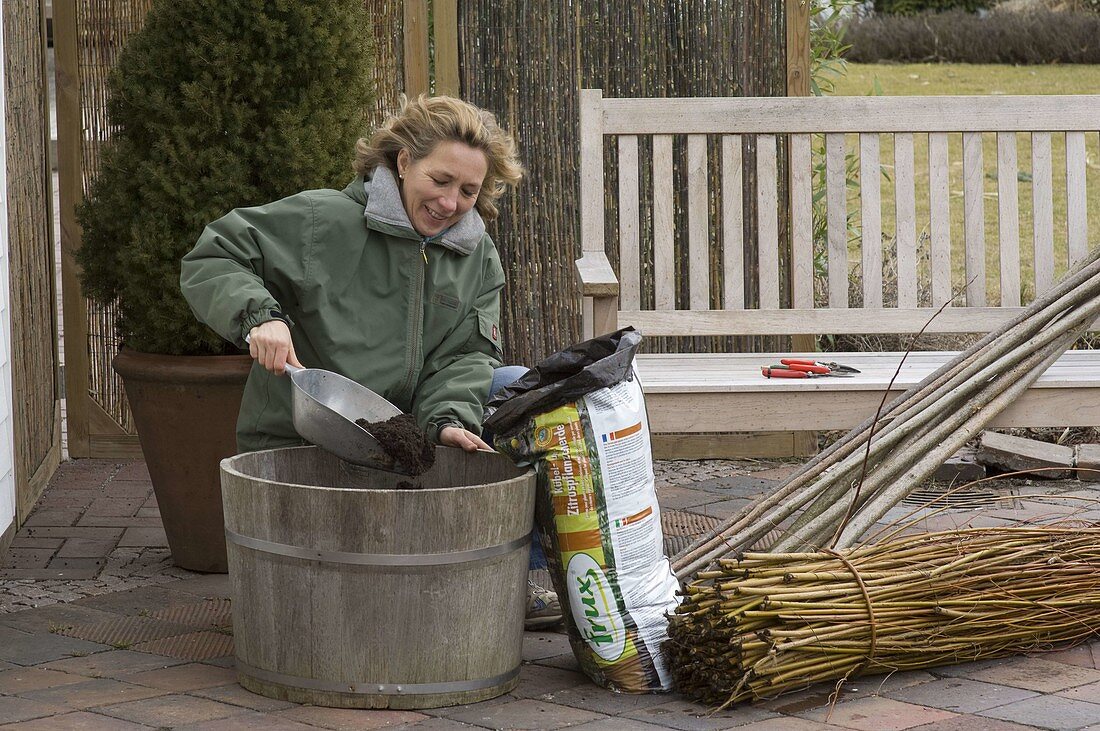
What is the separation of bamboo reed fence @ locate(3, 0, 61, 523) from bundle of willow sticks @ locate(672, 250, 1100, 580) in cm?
221

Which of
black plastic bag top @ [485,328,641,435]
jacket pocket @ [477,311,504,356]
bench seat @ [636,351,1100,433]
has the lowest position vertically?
bench seat @ [636,351,1100,433]

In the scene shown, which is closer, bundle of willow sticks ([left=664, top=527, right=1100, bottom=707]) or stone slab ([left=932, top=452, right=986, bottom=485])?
bundle of willow sticks ([left=664, top=527, right=1100, bottom=707])

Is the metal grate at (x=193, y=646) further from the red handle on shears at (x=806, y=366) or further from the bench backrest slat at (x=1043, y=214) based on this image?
the bench backrest slat at (x=1043, y=214)

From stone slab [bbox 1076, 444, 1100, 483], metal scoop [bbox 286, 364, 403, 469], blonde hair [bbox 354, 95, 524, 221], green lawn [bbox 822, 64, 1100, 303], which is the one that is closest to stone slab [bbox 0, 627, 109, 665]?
metal scoop [bbox 286, 364, 403, 469]

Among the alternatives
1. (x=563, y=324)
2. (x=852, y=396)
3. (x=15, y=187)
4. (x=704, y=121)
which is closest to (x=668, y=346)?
(x=563, y=324)

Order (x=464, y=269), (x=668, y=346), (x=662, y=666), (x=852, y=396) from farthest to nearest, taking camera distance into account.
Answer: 1. (x=668, y=346)
2. (x=852, y=396)
3. (x=464, y=269)
4. (x=662, y=666)

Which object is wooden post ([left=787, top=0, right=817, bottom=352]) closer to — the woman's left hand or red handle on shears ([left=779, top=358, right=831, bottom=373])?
red handle on shears ([left=779, top=358, right=831, bottom=373])

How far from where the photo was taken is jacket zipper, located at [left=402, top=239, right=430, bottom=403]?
3.28 m

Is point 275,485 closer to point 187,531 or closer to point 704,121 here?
point 187,531

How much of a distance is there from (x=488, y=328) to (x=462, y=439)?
1.24ft

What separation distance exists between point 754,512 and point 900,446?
41cm

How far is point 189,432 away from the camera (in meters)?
3.86

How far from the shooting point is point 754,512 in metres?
3.53

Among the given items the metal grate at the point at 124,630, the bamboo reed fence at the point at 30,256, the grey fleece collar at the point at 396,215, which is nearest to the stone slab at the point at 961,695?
the grey fleece collar at the point at 396,215
